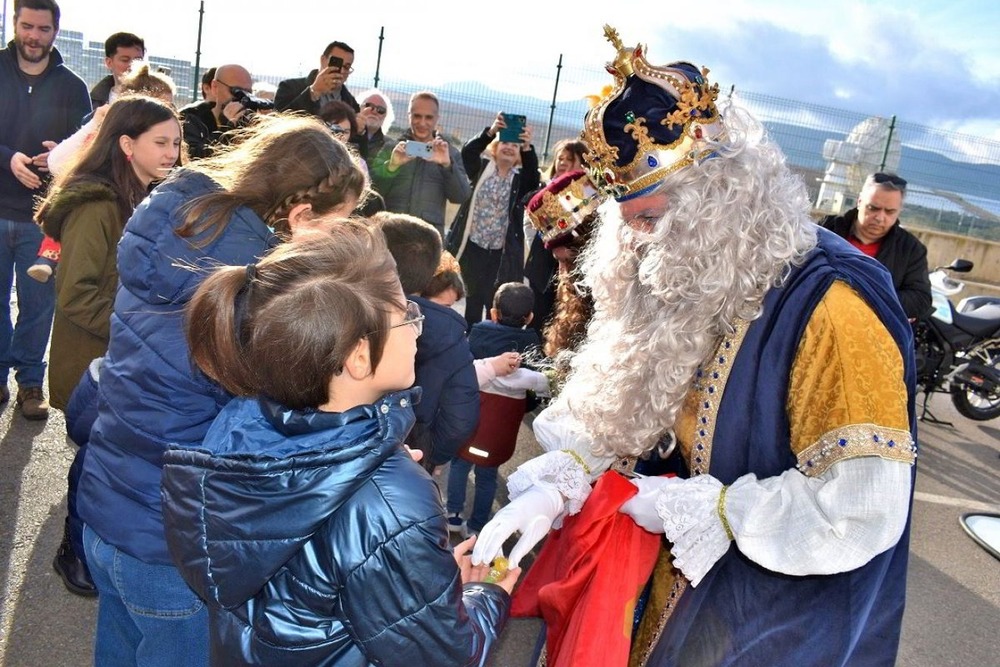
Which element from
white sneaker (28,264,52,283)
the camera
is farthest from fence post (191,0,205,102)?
white sneaker (28,264,52,283)

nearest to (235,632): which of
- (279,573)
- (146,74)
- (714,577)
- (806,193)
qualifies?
(279,573)

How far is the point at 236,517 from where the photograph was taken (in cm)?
140

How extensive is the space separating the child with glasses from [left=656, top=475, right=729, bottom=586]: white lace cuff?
0.48 meters

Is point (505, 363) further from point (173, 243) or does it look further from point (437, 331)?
point (173, 243)

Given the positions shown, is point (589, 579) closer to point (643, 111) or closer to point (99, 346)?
point (643, 111)

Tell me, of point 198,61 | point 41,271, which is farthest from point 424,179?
point 198,61

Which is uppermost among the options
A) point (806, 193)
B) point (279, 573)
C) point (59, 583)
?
point (806, 193)

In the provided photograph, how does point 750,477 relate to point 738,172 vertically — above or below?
below

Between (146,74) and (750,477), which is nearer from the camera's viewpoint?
(750,477)

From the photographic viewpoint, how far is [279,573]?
4.76ft

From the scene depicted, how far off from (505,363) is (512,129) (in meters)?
3.09

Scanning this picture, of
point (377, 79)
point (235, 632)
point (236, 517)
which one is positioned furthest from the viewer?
point (377, 79)

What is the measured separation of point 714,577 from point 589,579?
30 centimetres

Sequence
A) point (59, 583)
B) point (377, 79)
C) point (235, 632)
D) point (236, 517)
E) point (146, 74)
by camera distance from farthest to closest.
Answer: point (377, 79)
point (146, 74)
point (59, 583)
point (235, 632)
point (236, 517)
